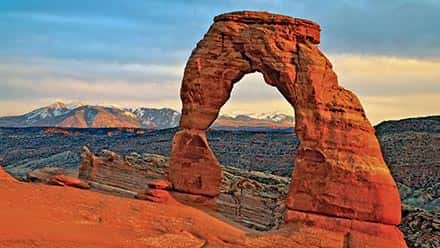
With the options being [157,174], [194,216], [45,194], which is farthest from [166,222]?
[157,174]

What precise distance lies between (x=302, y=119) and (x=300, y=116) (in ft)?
0.56

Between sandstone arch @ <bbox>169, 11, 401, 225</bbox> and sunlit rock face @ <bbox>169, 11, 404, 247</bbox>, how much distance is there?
0.03m

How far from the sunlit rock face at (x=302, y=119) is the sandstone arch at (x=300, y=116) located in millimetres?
33

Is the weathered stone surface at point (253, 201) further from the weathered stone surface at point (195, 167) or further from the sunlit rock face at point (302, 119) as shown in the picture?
the sunlit rock face at point (302, 119)

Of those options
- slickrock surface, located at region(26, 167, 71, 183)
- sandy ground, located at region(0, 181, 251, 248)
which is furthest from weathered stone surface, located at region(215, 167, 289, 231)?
sandy ground, located at region(0, 181, 251, 248)

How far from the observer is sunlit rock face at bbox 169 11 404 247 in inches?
812

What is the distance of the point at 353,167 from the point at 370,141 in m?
1.28

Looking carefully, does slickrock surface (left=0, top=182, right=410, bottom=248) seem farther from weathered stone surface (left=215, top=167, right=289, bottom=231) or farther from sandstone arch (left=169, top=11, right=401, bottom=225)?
weathered stone surface (left=215, top=167, right=289, bottom=231)

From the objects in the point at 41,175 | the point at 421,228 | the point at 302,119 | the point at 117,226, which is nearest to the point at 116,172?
the point at 41,175

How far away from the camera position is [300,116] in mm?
21781

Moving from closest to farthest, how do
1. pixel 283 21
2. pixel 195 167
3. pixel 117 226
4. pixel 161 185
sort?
1. pixel 117 226
2. pixel 283 21
3. pixel 161 185
4. pixel 195 167

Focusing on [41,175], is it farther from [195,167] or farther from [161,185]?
[195,167]

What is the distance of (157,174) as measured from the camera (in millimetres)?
42531

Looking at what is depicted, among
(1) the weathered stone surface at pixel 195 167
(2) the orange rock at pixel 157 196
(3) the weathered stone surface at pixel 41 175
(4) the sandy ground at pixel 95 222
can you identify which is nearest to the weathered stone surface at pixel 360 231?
(4) the sandy ground at pixel 95 222
